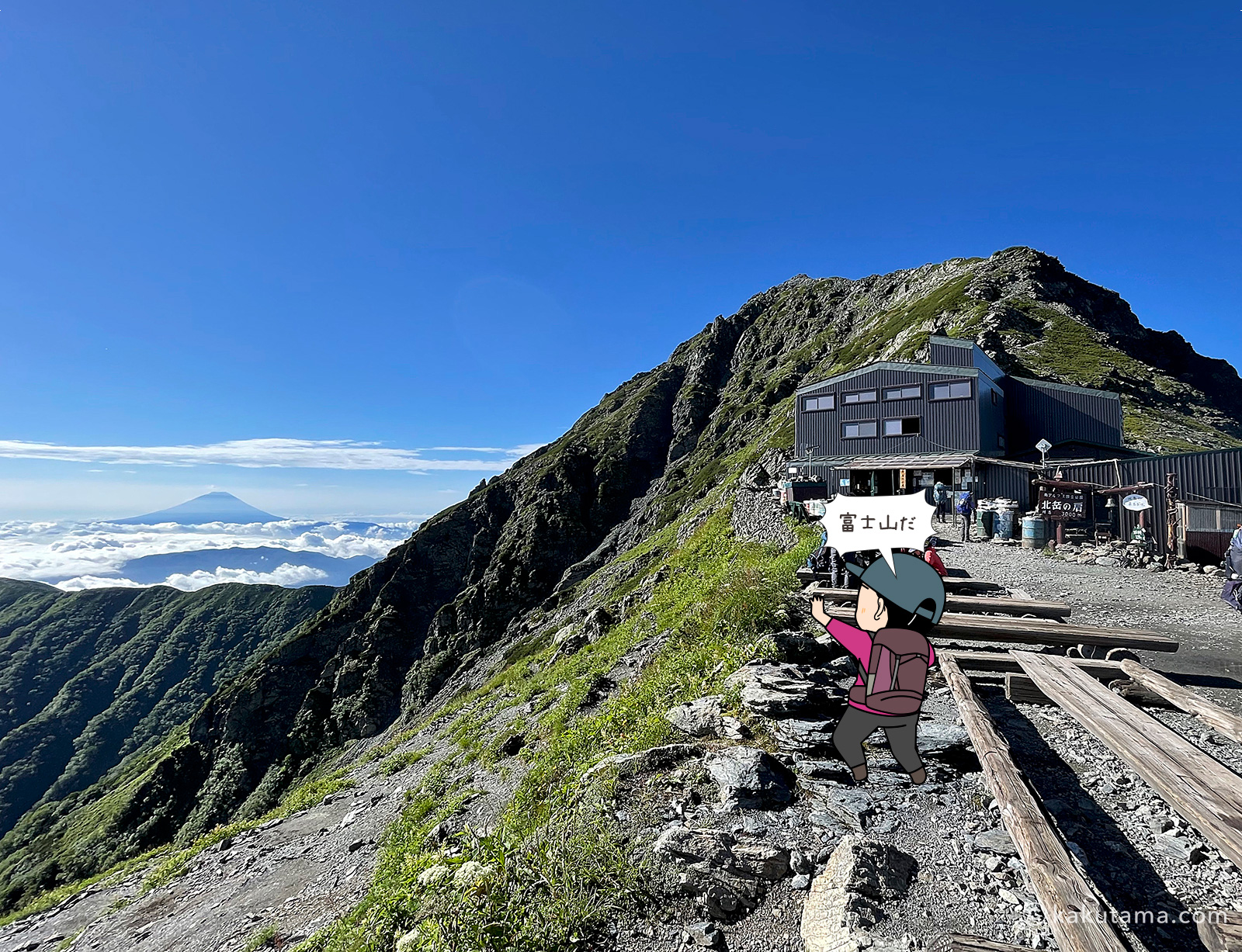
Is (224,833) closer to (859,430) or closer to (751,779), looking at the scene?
(751,779)

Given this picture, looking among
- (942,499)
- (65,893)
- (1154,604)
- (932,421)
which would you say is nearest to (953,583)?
(1154,604)

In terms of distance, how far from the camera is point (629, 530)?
8806 centimetres

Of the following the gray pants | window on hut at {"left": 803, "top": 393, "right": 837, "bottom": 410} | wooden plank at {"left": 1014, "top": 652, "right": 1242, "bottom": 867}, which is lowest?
wooden plank at {"left": 1014, "top": 652, "right": 1242, "bottom": 867}

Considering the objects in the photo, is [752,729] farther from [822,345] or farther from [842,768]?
[822,345]

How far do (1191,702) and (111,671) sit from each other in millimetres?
235551

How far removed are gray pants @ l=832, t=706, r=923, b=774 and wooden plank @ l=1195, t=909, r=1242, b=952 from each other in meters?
1.73

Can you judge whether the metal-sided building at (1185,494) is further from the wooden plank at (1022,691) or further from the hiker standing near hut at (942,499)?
the wooden plank at (1022,691)

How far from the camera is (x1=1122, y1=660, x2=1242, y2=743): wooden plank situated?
5.27 metres

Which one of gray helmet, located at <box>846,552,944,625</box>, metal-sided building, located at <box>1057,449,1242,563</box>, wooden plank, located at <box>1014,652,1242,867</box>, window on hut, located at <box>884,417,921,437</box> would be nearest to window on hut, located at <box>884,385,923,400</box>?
window on hut, located at <box>884,417,921,437</box>

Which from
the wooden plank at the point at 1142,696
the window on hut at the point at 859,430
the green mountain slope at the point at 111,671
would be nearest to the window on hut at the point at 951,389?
the window on hut at the point at 859,430

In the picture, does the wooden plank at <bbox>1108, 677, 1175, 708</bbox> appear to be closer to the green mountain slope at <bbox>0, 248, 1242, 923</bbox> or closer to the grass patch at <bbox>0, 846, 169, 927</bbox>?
the green mountain slope at <bbox>0, 248, 1242, 923</bbox>

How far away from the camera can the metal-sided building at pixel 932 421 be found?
→ 114 feet

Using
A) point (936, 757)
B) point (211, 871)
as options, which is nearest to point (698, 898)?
point (936, 757)

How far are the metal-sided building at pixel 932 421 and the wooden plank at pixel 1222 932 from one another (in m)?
29.3
